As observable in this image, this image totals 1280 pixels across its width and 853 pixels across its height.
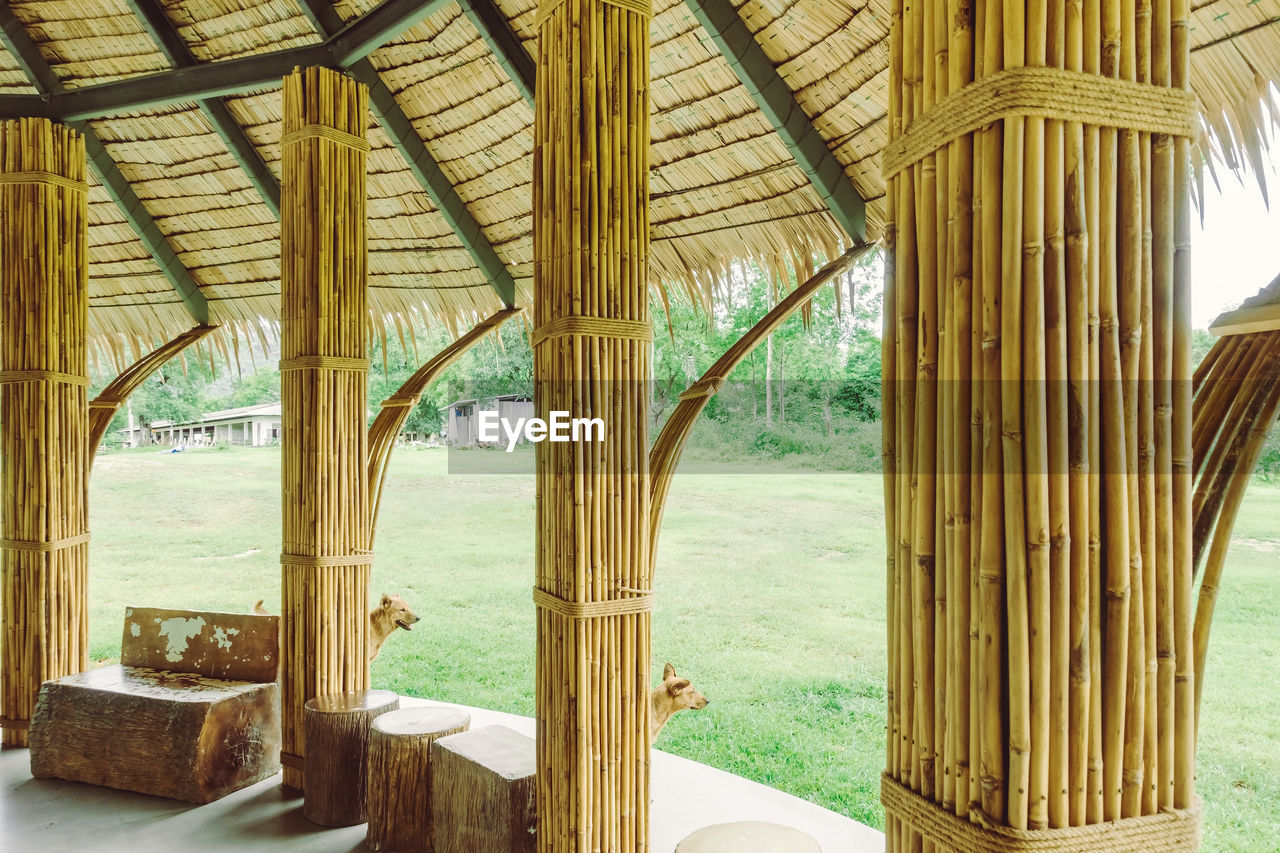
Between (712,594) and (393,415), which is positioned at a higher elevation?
(393,415)

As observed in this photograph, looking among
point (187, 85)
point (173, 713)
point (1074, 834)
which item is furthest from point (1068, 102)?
point (187, 85)

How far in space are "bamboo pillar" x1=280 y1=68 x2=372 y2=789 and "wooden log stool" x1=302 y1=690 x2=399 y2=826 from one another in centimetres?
20

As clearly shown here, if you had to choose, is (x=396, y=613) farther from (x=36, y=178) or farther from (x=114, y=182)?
(x=114, y=182)

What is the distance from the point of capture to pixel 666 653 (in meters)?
8.24

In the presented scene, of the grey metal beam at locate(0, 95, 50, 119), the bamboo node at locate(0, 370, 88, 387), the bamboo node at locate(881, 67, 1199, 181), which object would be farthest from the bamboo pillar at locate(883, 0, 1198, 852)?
the grey metal beam at locate(0, 95, 50, 119)

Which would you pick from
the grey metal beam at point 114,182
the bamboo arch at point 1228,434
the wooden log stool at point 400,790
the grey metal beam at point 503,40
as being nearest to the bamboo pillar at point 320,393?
the wooden log stool at point 400,790

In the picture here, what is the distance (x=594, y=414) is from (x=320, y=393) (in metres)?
1.60

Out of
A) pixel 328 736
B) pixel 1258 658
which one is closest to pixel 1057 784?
pixel 328 736

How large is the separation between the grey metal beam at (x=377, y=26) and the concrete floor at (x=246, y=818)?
3.12 m

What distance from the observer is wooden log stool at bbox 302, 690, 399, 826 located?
127 inches

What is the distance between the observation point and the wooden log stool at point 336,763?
3225mm

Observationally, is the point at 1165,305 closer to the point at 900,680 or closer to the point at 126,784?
the point at 900,680

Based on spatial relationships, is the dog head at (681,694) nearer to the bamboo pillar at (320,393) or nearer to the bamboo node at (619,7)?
the bamboo pillar at (320,393)

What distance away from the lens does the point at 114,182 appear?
4.81 meters
